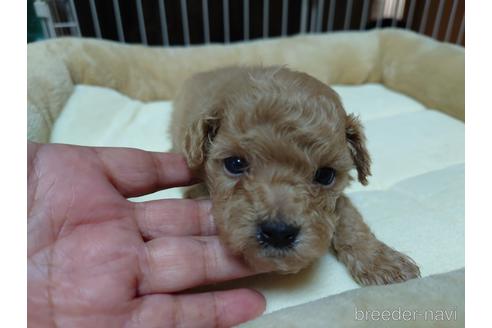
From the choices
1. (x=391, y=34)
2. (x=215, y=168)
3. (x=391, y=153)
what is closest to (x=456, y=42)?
(x=391, y=34)

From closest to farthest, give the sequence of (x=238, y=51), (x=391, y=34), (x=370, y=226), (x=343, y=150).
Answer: (x=343, y=150) → (x=370, y=226) → (x=238, y=51) → (x=391, y=34)

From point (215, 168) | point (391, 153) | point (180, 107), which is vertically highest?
point (215, 168)

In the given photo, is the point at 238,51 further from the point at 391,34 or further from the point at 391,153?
the point at 391,153

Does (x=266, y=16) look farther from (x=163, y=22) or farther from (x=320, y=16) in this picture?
(x=163, y=22)

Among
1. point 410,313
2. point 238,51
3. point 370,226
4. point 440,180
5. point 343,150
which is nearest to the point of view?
point 410,313

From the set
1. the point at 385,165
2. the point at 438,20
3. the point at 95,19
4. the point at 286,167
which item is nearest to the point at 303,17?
the point at 438,20

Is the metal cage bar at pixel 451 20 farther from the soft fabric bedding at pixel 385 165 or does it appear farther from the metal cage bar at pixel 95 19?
the metal cage bar at pixel 95 19

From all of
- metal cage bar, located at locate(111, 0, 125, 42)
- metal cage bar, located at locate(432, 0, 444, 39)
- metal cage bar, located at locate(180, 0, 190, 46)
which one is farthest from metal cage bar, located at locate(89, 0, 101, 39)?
metal cage bar, located at locate(432, 0, 444, 39)

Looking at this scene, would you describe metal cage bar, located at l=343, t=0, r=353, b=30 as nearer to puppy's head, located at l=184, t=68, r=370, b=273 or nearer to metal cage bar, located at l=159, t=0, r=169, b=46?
metal cage bar, located at l=159, t=0, r=169, b=46
